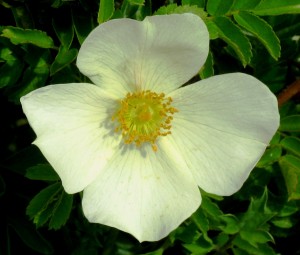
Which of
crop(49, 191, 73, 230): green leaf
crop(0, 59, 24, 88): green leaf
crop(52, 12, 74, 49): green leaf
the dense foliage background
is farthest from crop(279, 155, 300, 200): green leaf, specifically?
crop(0, 59, 24, 88): green leaf

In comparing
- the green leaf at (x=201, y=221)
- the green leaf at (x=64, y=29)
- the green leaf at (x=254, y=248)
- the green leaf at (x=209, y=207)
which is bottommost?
the green leaf at (x=254, y=248)

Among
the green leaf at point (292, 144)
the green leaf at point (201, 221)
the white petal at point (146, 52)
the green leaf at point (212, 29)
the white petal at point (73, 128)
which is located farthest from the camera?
the green leaf at point (292, 144)

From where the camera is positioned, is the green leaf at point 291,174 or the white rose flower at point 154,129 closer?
the white rose flower at point 154,129

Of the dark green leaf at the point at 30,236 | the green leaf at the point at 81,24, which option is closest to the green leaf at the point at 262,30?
the green leaf at the point at 81,24

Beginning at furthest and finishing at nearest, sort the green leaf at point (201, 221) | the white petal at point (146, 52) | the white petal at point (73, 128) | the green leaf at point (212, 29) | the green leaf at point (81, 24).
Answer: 1. the green leaf at point (201, 221)
2. the green leaf at point (81, 24)
3. the green leaf at point (212, 29)
4. the white petal at point (73, 128)
5. the white petal at point (146, 52)

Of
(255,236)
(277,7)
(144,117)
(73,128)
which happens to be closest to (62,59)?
(73,128)

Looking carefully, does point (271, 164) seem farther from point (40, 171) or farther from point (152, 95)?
point (40, 171)

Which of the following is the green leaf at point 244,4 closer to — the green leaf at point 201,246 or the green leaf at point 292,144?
the green leaf at point 292,144

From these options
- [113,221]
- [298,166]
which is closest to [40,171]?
[113,221]
